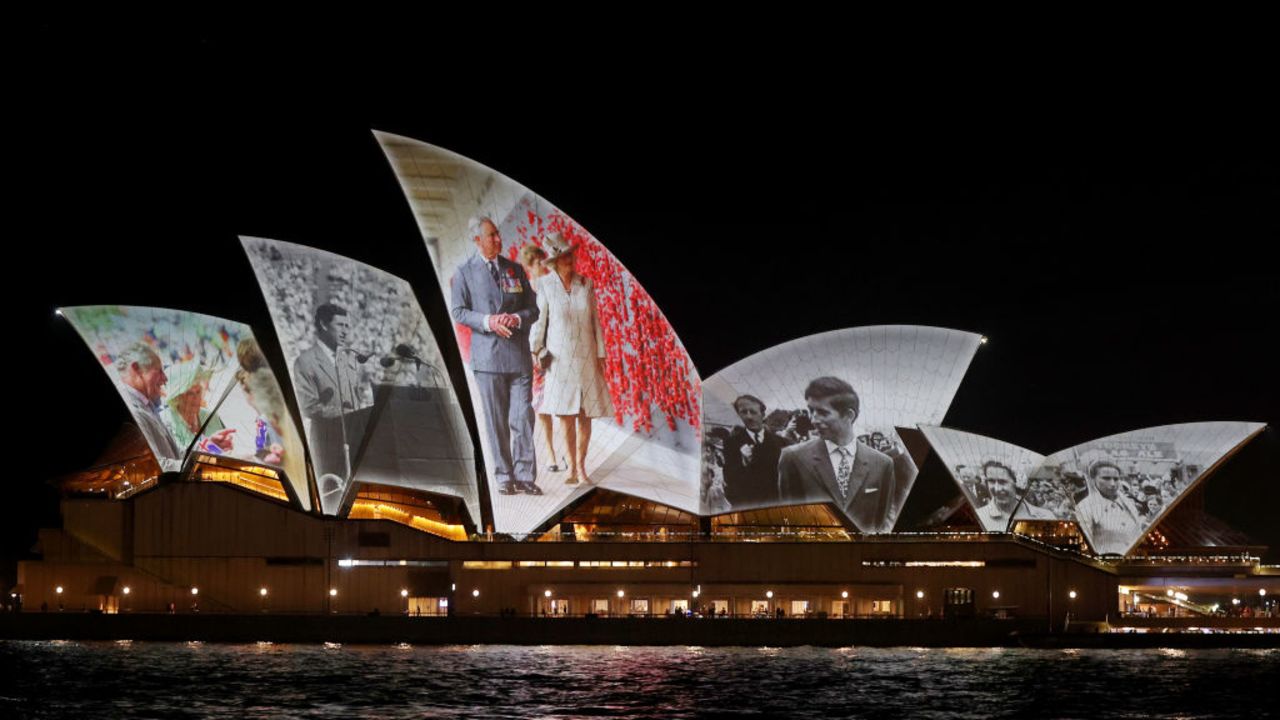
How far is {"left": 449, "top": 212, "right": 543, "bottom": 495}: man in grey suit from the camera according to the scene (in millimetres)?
61938

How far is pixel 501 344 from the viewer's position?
6319 cm

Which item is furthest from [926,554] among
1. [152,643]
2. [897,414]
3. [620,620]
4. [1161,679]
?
[152,643]

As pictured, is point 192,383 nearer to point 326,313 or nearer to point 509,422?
point 326,313

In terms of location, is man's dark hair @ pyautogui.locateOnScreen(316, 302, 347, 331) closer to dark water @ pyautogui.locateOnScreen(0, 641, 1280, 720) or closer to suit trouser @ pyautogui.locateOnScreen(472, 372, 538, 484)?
suit trouser @ pyautogui.locateOnScreen(472, 372, 538, 484)

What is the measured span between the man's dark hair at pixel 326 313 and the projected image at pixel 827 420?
48.3 ft

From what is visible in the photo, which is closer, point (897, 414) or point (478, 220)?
point (478, 220)

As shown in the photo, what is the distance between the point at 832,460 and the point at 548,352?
12203mm

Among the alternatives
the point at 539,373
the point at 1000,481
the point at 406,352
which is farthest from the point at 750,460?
the point at 406,352

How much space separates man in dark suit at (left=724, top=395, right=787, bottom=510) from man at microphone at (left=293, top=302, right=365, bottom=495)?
47.8ft

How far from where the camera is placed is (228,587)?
6269 cm

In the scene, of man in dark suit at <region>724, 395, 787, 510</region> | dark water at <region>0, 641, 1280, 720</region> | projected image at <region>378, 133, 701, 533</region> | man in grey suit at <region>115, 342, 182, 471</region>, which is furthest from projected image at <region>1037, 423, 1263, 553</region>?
man in grey suit at <region>115, 342, 182, 471</region>

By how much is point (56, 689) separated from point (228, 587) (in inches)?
810

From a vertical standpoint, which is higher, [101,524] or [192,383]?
[192,383]

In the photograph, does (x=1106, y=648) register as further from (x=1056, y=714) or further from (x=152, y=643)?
(x=152, y=643)
